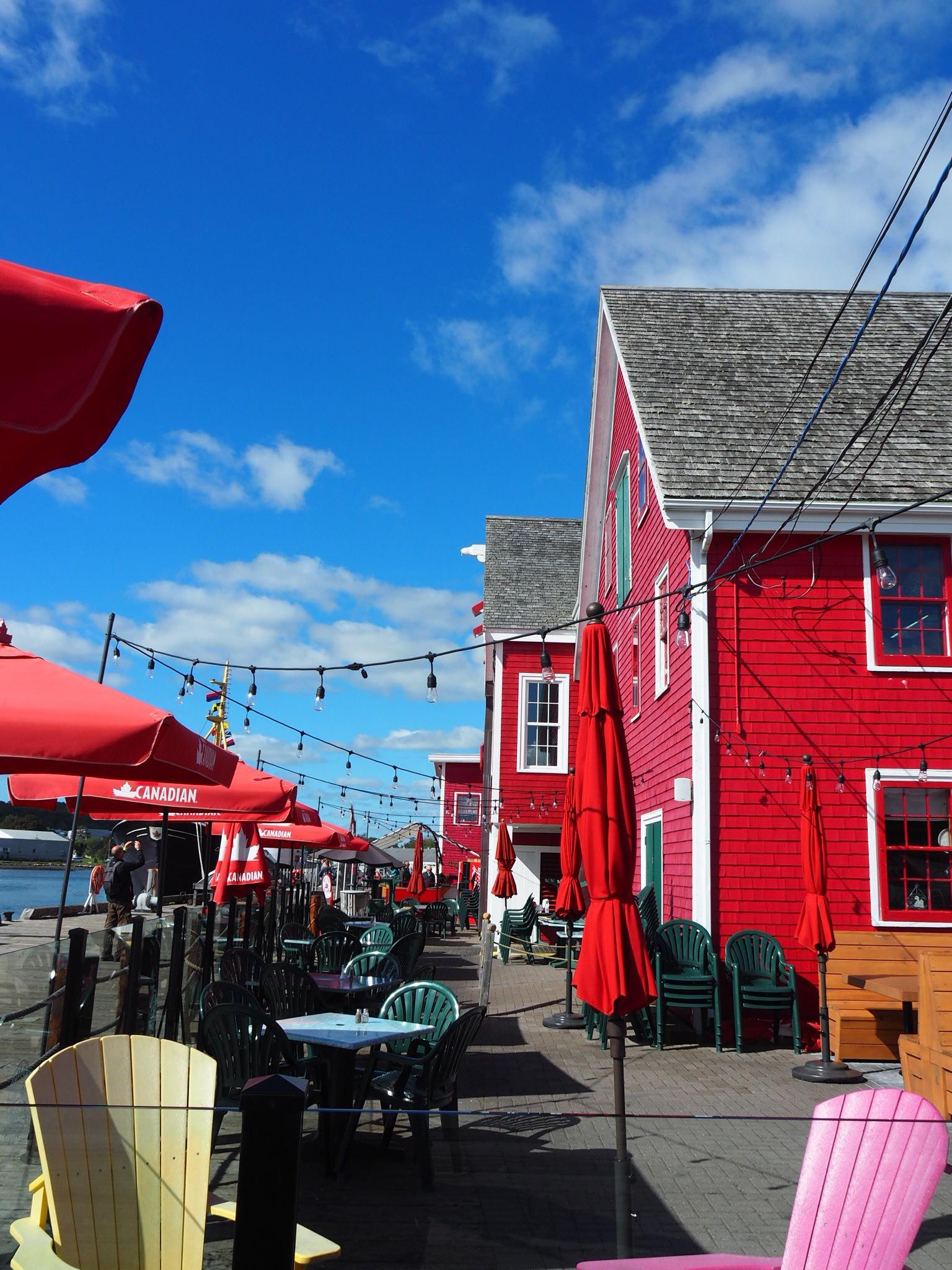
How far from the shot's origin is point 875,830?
11.5 m

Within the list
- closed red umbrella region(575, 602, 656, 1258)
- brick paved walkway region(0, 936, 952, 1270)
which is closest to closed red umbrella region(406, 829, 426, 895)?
brick paved walkway region(0, 936, 952, 1270)

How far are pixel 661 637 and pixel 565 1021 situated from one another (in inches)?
210

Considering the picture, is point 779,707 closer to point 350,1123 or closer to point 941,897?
point 941,897

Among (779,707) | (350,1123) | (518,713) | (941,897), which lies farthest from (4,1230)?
(518,713)

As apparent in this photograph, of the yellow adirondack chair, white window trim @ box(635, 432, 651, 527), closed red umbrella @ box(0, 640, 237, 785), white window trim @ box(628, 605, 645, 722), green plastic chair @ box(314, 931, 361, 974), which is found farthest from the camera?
white window trim @ box(628, 605, 645, 722)

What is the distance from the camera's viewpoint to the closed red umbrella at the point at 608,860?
4867mm

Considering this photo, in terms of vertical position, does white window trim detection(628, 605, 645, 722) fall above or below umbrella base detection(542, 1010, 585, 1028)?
above

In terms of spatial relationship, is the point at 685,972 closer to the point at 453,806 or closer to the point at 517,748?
the point at 517,748

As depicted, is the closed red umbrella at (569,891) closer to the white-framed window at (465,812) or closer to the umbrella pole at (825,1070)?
the umbrella pole at (825,1070)

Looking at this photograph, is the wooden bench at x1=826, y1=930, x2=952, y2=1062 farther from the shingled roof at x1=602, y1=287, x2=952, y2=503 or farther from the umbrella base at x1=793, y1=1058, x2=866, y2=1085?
the shingled roof at x1=602, y1=287, x2=952, y2=503

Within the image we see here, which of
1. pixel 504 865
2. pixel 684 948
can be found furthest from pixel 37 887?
pixel 684 948

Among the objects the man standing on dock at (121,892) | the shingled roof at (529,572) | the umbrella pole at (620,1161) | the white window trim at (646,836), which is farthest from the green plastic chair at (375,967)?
the shingled roof at (529,572)

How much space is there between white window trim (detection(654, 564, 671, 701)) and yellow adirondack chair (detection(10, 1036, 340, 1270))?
1019cm

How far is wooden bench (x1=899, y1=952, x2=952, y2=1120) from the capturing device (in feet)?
22.6
